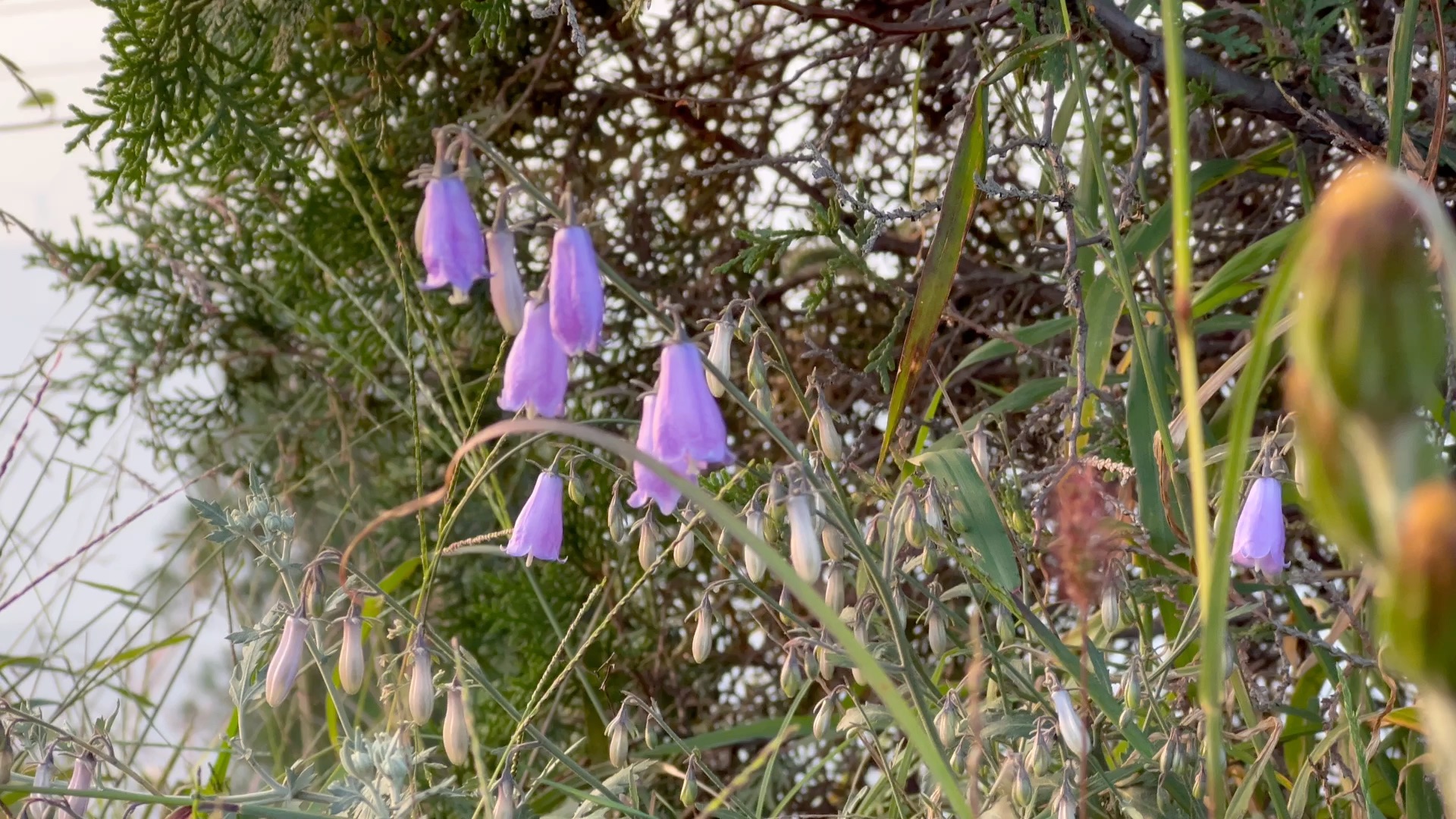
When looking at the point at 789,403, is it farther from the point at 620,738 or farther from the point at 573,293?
the point at 573,293

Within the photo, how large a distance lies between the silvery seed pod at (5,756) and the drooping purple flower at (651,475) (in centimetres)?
37

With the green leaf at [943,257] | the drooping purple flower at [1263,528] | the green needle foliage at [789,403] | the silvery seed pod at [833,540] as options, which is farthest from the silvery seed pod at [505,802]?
the drooping purple flower at [1263,528]

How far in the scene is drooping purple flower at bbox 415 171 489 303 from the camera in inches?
21.8

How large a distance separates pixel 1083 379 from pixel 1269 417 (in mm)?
532

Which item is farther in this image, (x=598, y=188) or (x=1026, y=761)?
(x=598, y=188)

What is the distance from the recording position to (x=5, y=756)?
656mm

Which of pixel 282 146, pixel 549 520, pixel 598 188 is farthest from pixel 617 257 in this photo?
pixel 549 520

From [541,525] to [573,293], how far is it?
10.0 inches

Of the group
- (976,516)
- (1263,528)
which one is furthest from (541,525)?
(1263,528)

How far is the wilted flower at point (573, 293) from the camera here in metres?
0.55

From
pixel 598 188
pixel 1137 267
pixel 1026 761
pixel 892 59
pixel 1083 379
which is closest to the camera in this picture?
pixel 1026 761

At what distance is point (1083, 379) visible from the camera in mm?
808

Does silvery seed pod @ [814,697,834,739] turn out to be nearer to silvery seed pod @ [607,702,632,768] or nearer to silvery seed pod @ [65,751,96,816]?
silvery seed pod @ [607,702,632,768]

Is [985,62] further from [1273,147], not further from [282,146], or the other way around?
[282,146]
